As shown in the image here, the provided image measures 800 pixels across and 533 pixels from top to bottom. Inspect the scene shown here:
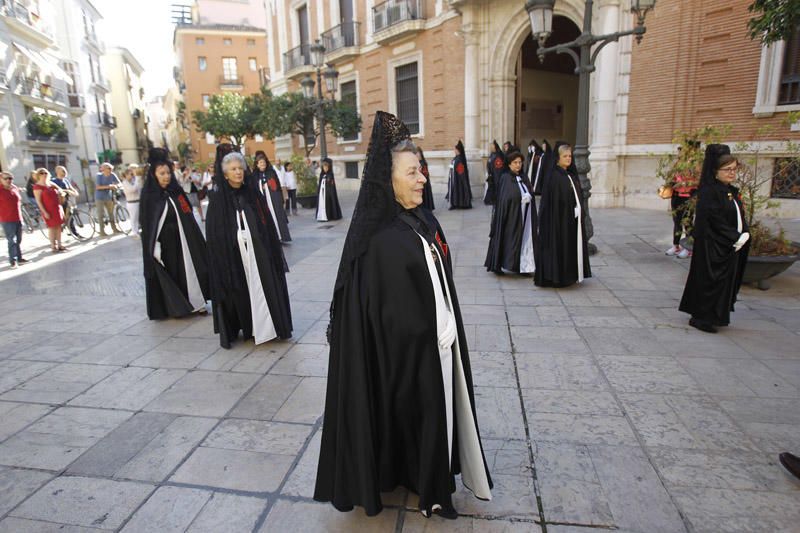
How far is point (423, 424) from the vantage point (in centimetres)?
217

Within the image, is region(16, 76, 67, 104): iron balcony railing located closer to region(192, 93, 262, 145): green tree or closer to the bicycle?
region(192, 93, 262, 145): green tree

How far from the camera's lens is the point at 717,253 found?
4590mm

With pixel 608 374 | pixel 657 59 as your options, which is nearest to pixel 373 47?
pixel 657 59

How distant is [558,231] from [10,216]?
31.1 feet

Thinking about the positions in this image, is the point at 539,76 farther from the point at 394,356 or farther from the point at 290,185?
the point at 394,356

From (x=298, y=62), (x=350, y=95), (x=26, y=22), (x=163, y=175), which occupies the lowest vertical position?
(x=163, y=175)

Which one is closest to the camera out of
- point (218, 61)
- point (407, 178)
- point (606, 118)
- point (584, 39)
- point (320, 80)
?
point (407, 178)

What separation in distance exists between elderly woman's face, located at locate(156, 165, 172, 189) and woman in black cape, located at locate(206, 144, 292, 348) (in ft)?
3.90

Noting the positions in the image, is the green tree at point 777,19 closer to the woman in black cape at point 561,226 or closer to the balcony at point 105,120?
the woman in black cape at point 561,226

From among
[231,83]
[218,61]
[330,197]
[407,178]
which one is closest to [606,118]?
[330,197]

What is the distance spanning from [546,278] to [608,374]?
2489mm

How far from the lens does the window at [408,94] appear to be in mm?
19656

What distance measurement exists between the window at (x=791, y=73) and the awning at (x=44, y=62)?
27.1 meters

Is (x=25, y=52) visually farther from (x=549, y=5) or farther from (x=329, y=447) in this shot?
(x=329, y=447)
